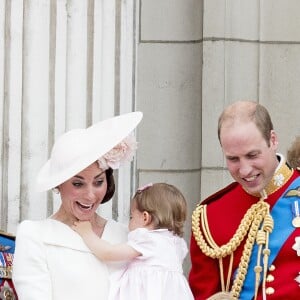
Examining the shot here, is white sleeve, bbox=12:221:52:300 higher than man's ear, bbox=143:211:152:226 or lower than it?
lower

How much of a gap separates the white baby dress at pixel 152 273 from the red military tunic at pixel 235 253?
0.07 meters

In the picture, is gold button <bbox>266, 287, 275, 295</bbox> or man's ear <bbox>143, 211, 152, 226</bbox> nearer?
gold button <bbox>266, 287, 275, 295</bbox>

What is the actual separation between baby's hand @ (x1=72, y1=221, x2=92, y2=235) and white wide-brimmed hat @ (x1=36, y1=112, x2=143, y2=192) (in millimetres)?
175

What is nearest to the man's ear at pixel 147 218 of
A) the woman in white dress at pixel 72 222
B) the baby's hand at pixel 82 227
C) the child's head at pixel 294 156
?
the woman in white dress at pixel 72 222

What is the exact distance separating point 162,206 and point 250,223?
34cm

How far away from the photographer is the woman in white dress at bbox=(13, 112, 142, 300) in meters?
5.57

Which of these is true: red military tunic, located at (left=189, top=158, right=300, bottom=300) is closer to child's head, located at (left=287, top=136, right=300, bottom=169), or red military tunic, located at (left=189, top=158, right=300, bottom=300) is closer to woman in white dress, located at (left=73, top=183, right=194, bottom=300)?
woman in white dress, located at (left=73, top=183, right=194, bottom=300)

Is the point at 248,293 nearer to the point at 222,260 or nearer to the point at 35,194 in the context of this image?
the point at 222,260

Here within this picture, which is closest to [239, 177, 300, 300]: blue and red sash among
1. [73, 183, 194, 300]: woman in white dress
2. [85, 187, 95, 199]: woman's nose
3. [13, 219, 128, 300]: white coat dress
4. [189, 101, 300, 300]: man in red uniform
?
[189, 101, 300, 300]: man in red uniform

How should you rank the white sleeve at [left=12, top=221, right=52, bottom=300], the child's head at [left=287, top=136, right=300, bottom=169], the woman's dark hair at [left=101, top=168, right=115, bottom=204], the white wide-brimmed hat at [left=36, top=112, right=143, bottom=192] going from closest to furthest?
the white sleeve at [left=12, top=221, right=52, bottom=300] < the white wide-brimmed hat at [left=36, top=112, right=143, bottom=192] < the woman's dark hair at [left=101, top=168, right=115, bottom=204] < the child's head at [left=287, top=136, right=300, bottom=169]

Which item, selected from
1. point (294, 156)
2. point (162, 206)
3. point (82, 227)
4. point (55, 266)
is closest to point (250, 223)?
point (162, 206)

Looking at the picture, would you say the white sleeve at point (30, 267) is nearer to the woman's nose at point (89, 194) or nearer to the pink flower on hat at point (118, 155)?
the woman's nose at point (89, 194)

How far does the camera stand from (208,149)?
7.36m

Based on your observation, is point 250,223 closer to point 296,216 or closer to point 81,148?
point 296,216
